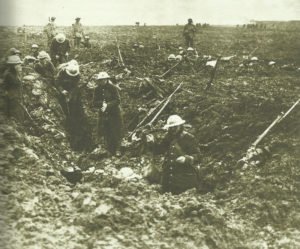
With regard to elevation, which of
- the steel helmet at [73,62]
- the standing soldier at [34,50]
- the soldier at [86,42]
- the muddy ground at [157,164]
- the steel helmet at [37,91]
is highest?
the soldier at [86,42]

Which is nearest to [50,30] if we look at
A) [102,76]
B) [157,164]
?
[102,76]

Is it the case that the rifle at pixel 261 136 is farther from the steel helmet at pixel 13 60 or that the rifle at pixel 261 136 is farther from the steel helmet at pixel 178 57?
the steel helmet at pixel 13 60

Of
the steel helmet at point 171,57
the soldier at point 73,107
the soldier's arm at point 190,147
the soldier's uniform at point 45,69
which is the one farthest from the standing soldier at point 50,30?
the soldier's arm at point 190,147

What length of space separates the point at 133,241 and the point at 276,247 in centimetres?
189

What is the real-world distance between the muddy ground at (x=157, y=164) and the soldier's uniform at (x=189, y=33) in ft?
0.41

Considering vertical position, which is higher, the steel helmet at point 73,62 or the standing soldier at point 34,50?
the standing soldier at point 34,50

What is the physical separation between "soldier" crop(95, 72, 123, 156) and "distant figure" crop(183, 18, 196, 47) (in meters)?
1.57

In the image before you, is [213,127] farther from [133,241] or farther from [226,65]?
[133,241]

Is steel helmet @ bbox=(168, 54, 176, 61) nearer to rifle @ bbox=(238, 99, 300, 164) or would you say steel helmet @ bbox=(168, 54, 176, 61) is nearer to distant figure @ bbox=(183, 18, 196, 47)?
distant figure @ bbox=(183, 18, 196, 47)

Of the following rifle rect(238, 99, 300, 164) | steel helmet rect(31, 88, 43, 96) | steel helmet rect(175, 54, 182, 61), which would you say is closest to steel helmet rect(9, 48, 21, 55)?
steel helmet rect(31, 88, 43, 96)

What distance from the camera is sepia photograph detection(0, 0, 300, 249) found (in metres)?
5.96

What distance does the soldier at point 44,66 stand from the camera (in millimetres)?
7207

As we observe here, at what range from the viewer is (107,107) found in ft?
23.6

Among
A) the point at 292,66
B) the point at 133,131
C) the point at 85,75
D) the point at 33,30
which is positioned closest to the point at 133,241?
the point at 133,131
